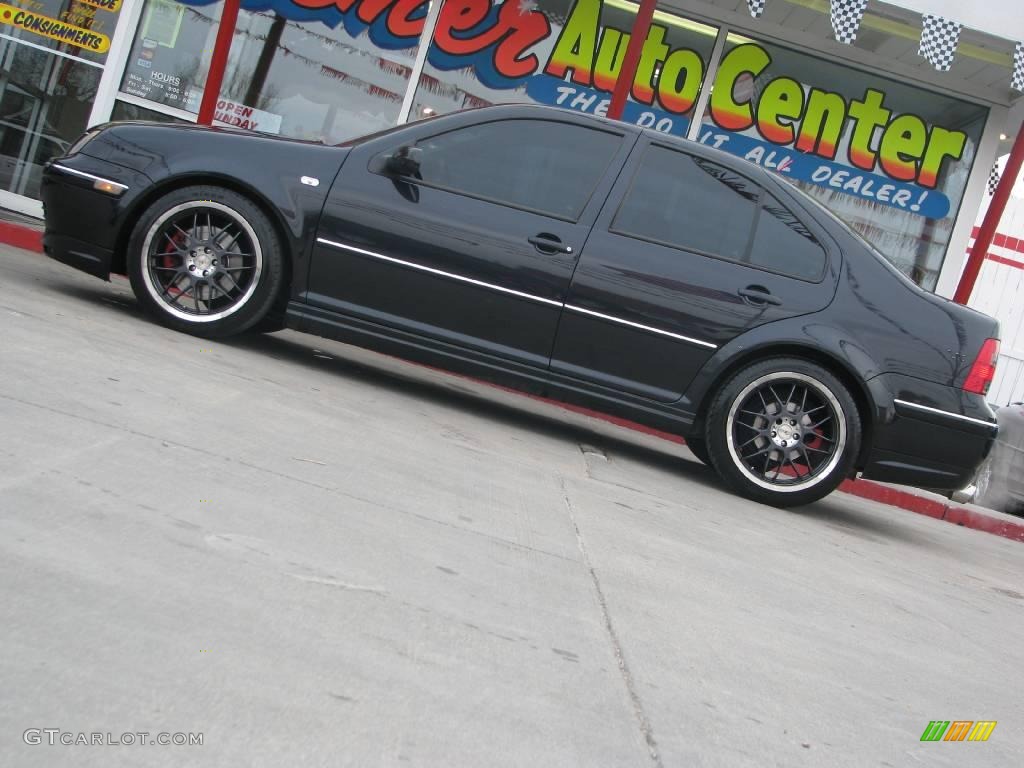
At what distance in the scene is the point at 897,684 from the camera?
3.43m

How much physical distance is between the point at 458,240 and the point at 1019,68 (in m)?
5.75

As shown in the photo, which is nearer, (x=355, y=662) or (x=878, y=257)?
(x=355, y=662)

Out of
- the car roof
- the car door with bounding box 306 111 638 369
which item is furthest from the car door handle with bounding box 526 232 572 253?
the car roof

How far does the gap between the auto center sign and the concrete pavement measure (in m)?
6.30

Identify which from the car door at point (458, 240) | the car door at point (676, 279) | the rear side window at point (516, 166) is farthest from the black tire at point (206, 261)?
the car door at point (676, 279)

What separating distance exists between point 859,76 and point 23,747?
11.0 m

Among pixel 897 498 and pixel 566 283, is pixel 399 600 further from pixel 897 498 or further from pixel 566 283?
pixel 897 498

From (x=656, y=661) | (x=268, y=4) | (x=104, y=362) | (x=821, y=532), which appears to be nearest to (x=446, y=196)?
(x=104, y=362)

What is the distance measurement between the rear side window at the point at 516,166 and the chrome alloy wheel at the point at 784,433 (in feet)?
4.29

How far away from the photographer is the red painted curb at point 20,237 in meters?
8.55

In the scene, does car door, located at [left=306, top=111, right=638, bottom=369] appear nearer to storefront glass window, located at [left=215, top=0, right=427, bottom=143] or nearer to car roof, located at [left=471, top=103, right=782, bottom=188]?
car roof, located at [left=471, top=103, right=782, bottom=188]

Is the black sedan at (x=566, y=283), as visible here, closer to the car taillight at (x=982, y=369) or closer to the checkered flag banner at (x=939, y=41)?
the car taillight at (x=982, y=369)

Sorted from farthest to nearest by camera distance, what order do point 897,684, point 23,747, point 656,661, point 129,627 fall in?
point 897,684 < point 656,661 < point 129,627 < point 23,747

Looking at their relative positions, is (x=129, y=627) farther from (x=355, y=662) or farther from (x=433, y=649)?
(x=433, y=649)
